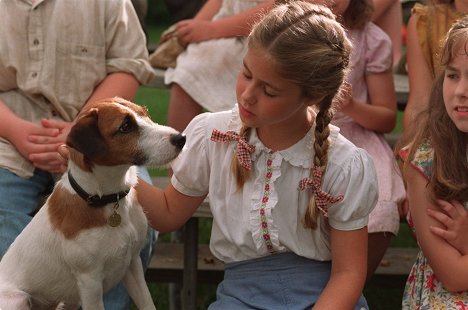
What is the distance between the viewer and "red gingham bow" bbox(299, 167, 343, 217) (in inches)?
124

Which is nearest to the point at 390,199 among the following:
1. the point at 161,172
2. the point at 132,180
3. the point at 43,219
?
the point at 132,180

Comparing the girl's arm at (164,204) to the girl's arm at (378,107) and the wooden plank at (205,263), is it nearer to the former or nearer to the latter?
the girl's arm at (378,107)

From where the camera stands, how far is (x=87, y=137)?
296cm

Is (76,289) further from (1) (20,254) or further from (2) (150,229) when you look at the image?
(2) (150,229)

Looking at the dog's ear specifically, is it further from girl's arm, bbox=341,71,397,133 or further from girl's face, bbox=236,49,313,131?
girl's arm, bbox=341,71,397,133

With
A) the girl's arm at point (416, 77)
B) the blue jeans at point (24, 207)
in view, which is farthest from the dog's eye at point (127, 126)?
the girl's arm at point (416, 77)

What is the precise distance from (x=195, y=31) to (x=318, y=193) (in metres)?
1.68

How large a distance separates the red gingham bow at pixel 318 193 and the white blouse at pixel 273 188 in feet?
0.10

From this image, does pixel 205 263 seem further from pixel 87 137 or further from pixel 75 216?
pixel 87 137

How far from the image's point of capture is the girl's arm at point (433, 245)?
3.33 metres

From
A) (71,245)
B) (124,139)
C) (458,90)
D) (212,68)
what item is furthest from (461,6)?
(71,245)

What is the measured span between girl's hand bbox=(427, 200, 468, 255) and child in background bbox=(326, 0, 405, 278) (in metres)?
0.62

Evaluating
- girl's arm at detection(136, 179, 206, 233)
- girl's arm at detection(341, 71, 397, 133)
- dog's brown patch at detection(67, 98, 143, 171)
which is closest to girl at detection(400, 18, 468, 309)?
girl's arm at detection(341, 71, 397, 133)

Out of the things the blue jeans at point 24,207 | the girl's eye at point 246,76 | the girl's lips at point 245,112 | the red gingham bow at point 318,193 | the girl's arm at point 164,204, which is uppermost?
the girl's eye at point 246,76
